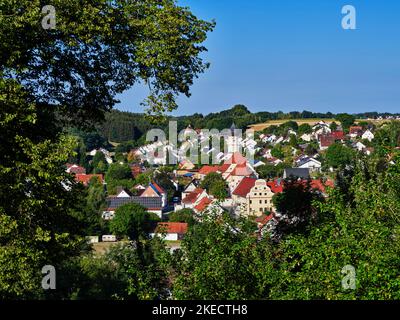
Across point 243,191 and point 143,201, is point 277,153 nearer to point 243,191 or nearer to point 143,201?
point 243,191

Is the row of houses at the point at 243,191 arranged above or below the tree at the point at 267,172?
below

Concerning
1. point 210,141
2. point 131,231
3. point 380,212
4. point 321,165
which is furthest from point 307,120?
point 380,212

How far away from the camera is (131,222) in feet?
166

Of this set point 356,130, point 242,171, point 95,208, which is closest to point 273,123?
point 356,130

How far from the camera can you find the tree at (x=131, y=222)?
4947 cm

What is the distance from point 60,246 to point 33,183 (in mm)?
1059

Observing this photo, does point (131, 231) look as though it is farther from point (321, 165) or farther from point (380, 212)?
point (321, 165)

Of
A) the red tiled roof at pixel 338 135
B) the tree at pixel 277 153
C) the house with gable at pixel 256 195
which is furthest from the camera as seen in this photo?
the red tiled roof at pixel 338 135

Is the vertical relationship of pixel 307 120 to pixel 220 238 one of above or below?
above

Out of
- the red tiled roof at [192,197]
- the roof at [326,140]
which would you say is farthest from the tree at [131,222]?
the roof at [326,140]

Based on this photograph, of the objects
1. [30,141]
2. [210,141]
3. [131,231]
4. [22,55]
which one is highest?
[210,141]

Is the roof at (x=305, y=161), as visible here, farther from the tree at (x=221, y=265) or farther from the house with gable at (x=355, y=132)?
the tree at (x=221, y=265)

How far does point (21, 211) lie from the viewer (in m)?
8.83
